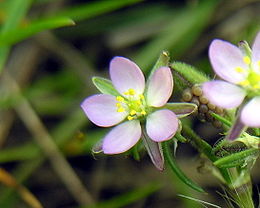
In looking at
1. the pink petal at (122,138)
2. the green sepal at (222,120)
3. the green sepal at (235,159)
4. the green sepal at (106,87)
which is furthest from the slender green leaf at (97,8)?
the green sepal at (235,159)

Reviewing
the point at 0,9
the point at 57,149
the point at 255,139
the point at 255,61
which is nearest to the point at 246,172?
the point at 255,139

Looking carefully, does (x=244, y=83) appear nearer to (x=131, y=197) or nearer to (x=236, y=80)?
(x=236, y=80)

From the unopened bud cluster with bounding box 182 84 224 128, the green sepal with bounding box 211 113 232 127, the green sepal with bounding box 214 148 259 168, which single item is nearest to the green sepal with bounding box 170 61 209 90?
the unopened bud cluster with bounding box 182 84 224 128

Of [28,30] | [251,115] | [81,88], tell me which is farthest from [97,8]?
[251,115]

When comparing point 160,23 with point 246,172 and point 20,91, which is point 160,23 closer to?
point 20,91

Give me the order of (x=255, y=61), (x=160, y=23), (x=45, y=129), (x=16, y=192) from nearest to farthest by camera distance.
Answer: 1. (x=255, y=61)
2. (x=16, y=192)
3. (x=45, y=129)
4. (x=160, y=23)

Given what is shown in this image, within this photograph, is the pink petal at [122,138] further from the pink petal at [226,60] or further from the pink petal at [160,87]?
the pink petal at [226,60]
